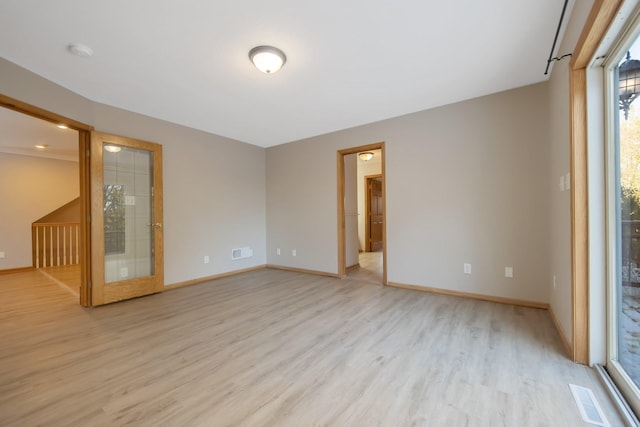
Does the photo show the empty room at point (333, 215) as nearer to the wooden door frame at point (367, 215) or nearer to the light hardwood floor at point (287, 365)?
the light hardwood floor at point (287, 365)

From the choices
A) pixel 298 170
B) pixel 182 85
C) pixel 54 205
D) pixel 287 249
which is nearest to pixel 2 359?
pixel 182 85

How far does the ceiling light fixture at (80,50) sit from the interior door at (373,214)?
239 inches

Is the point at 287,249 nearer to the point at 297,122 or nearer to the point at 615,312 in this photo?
the point at 297,122

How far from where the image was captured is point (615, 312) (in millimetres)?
1606

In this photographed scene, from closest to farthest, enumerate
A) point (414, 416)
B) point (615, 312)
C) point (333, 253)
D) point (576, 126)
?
point (414, 416)
point (615, 312)
point (576, 126)
point (333, 253)

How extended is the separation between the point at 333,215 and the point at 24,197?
6.63m

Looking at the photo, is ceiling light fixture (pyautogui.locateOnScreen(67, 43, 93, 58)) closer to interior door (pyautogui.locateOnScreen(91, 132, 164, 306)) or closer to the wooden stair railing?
interior door (pyautogui.locateOnScreen(91, 132, 164, 306))

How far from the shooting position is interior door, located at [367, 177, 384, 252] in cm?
720

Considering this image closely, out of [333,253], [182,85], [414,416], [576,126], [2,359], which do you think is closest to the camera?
[414,416]

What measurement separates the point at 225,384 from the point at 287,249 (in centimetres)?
344

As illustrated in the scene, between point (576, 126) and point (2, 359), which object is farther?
point (2, 359)

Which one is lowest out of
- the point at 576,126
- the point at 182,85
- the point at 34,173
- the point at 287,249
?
the point at 287,249

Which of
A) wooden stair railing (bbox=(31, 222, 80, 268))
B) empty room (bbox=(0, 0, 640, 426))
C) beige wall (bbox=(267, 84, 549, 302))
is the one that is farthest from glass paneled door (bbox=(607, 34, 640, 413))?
wooden stair railing (bbox=(31, 222, 80, 268))

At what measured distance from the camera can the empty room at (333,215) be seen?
150 centimetres
